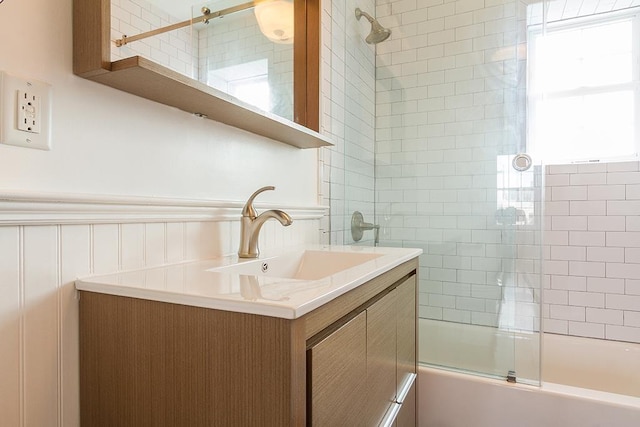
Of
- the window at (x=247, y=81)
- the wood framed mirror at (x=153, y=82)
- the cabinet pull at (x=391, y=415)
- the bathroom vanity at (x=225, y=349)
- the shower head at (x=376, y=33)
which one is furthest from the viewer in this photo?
the shower head at (x=376, y=33)

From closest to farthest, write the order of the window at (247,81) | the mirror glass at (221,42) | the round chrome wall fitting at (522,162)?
the mirror glass at (221,42) → the window at (247,81) → the round chrome wall fitting at (522,162)

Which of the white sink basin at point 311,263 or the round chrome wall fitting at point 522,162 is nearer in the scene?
the white sink basin at point 311,263

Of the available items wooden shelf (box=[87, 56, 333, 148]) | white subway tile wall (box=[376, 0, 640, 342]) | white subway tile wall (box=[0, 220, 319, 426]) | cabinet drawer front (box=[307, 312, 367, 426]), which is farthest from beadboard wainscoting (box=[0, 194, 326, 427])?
white subway tile wall (box=[376, 0, 640, 342])

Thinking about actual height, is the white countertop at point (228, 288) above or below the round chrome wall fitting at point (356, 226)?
below

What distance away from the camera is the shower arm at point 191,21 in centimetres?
76

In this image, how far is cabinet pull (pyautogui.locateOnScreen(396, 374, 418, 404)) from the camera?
3.52 ft

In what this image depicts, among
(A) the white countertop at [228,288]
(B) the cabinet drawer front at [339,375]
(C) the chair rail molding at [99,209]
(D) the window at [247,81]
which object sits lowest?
(B) the cabinet drawer front at [339,375]

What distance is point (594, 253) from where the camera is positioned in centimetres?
207

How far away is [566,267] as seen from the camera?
213 centimetres

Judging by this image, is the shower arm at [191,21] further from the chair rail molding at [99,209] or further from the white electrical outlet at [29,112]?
the chair rail molding at [99,209]

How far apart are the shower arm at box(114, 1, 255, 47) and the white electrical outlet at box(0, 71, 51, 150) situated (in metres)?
0.18

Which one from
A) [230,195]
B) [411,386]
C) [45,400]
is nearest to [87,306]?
[45,400]

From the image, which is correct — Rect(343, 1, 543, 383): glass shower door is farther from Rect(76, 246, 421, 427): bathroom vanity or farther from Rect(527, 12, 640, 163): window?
Rect(76, 246, 421, 427): bathroom vanity

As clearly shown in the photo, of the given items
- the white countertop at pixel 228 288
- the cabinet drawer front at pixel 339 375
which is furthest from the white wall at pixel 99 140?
the cabinet drawer front at pixel 339 375
